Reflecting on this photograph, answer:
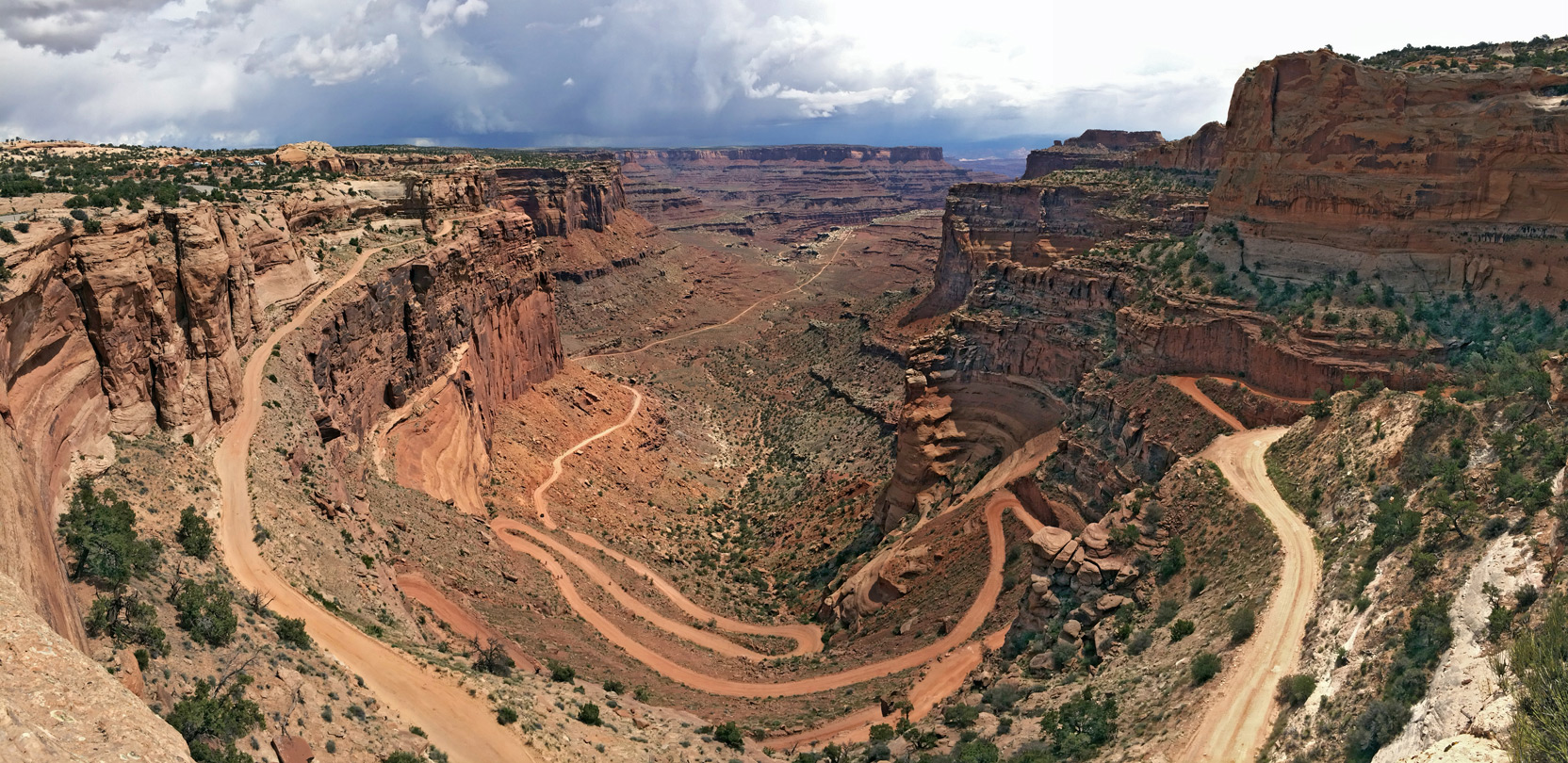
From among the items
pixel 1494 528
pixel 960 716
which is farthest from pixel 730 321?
pixel 1494 528

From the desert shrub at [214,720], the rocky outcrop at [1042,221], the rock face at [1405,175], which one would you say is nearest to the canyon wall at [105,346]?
the desert shrub at [214,720]

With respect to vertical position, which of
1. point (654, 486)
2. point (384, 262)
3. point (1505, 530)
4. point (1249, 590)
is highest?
point (384, 262)

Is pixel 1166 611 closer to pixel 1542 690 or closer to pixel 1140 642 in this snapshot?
pixel 1140 642

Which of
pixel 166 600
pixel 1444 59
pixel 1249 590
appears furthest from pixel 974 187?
pixel 166 600

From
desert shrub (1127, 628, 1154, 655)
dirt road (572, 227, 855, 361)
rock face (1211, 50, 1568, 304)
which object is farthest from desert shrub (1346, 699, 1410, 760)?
dirt road (572, 227, 855, 361)

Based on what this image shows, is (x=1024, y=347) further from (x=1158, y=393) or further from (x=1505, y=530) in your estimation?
(x=1505, y=530)

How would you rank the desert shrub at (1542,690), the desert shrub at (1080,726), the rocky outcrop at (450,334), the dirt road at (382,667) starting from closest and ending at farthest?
the desert shrub at (1542,690)
the desert shrub at (1080,726)
the dirt road at (382,667)
the rocky outcrop at (450,334)

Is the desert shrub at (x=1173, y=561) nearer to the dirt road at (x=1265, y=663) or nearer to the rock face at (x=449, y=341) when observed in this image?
the dirt road at (x=1265, y=663)
